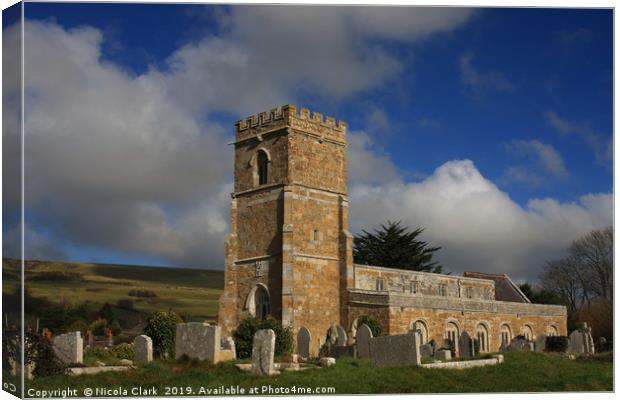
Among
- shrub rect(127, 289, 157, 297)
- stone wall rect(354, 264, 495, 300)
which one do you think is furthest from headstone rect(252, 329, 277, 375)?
shrub rect(127, 289, 157, 297)

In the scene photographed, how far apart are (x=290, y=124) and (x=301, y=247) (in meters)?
5.48

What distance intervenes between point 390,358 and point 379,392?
14.5 ft

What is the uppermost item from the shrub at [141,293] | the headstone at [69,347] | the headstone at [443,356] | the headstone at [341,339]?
the shrub at [141,293]

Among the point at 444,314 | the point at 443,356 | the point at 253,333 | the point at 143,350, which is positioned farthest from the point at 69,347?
the point at 444,314

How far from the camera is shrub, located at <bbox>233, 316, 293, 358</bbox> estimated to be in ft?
106

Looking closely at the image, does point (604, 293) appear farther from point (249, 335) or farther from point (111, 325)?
point (111, 325)

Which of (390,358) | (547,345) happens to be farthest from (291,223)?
(390,358)

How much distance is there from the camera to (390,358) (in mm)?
23125

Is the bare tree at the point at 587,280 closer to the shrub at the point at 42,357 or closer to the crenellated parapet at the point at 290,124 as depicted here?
the crenellated parapet at the point at 290,124

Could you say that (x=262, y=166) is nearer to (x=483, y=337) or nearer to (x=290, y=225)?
(x=290, y=225)

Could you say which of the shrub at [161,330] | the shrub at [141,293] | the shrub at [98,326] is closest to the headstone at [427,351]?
the shrub at [161,330]

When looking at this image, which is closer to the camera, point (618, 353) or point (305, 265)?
point (618, 353)

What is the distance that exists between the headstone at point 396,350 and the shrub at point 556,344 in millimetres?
11742

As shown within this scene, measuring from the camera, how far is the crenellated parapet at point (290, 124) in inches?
1510
